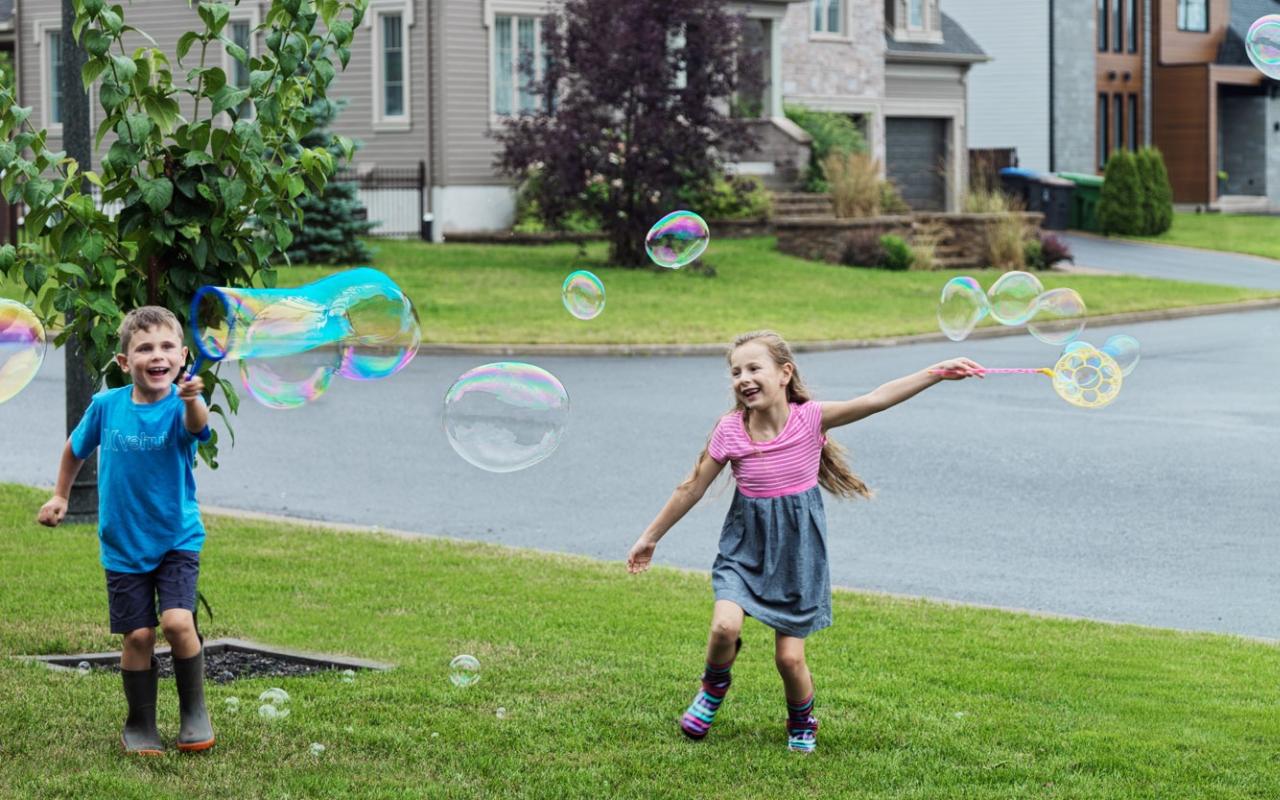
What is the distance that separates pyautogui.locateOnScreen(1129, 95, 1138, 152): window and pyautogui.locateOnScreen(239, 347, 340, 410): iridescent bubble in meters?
44.7

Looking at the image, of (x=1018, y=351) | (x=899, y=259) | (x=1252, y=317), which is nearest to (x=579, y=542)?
(x=1018, y=351)

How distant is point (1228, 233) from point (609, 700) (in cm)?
3788

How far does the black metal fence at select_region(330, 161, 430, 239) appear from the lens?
1237 inches

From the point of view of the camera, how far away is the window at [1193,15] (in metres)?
49.3

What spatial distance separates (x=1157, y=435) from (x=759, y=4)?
23.3m

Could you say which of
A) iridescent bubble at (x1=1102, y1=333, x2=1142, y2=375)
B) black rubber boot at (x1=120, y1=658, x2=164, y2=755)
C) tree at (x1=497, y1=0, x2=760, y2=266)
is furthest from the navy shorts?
tree at (x1=497, y1=0, x2=760, y2=266)

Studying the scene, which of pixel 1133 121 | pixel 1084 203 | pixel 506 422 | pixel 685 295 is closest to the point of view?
pixel 506 422

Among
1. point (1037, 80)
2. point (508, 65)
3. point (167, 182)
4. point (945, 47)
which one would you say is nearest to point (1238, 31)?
point (1037, 80)

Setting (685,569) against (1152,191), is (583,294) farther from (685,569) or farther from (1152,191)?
(1152,191)

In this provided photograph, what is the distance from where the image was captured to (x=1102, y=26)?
155 ft

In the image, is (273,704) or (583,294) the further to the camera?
(583,294)

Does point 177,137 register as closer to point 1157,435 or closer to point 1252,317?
point 1157,435

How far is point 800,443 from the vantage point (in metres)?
5.92

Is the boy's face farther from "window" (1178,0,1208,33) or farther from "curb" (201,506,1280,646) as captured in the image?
"window" (1178,0,1208,33)
